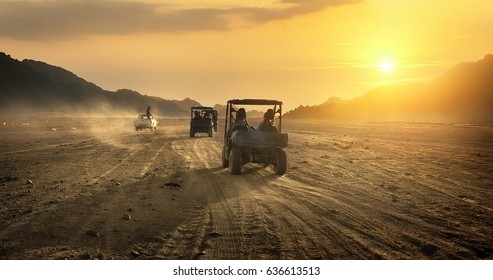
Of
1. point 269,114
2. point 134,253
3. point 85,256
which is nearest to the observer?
point 85,256

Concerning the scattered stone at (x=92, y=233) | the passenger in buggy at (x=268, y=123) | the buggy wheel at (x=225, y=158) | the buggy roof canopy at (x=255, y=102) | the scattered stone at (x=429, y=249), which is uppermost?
the buggy roof canopy at (x=255, y=102)

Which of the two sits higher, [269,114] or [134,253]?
[269,114]

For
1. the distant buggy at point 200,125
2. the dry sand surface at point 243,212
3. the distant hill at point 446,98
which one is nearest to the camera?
the dry sand surface at point 243,212

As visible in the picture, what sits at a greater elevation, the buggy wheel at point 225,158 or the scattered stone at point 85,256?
the buggy wheel at point 225,158

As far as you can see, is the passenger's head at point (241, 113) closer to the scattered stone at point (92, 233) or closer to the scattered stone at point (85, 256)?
the scattered stone at point (92, 233)

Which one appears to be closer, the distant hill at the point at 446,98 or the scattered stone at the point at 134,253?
the scattered stone at the point at 134,253

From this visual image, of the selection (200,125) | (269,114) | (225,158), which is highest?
(269,114)

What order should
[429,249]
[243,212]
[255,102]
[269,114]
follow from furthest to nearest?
[255,102], [269,114], [243,212], [429,249]

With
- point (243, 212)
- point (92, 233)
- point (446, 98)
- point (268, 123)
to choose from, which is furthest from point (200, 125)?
point (446, 98)

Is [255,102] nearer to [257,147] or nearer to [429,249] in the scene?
[257,147]

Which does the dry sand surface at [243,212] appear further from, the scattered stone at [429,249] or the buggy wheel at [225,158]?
the buggy wheel at [225,158]

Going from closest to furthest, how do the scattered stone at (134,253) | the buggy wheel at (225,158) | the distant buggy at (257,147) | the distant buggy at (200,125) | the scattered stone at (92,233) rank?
the scattered stone at (134,253)
the scattered stone at (92,233)
the distant buggy at (257,147)
the buggy wheel at (225,158)
the distant buggy at (200,125)

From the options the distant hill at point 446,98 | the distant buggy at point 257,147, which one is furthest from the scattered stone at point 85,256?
the distant hill at point 446,98

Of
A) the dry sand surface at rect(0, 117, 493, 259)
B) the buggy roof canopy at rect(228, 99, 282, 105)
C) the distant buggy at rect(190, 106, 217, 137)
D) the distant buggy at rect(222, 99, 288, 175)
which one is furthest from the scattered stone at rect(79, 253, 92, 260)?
the distant buggy at rect(190, 106, 217, 137)
